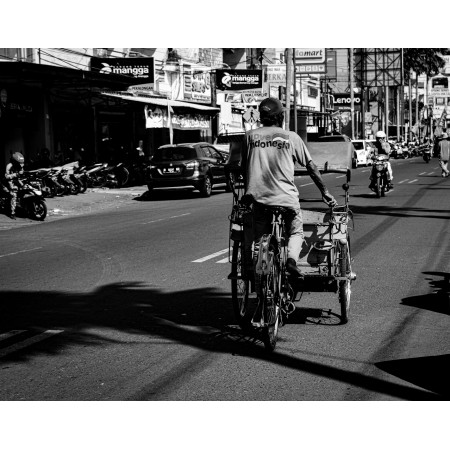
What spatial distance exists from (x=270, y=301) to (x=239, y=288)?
87 centimetres

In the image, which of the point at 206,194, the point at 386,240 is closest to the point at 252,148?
the point at 386,240

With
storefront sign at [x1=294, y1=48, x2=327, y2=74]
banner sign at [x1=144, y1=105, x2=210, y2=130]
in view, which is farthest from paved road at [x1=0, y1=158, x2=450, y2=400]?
storefront sign at [x1=294, y1=48, x2=327, y2=74]

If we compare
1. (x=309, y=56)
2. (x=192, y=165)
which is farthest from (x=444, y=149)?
(x=309, y=56)

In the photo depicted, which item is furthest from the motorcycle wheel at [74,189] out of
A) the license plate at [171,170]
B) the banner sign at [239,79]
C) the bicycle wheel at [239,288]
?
the bicycle wheel at [239,288]

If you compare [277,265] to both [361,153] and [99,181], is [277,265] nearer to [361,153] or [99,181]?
[99,181]

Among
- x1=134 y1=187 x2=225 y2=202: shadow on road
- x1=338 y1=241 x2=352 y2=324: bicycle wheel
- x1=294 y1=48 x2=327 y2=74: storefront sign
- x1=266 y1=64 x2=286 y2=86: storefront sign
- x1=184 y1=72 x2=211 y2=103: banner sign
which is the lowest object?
x1=134 y1=187 x2=225 y2=202: shadow on road

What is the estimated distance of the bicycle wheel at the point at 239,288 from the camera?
23.8 feet

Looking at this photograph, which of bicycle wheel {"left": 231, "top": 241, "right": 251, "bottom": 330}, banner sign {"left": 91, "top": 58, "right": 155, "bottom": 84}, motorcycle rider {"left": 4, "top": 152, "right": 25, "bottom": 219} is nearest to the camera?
bicycle wheel {"left": 231, "top": 241, "right": 251, "bottom": 330}

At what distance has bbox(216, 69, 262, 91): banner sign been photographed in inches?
1513

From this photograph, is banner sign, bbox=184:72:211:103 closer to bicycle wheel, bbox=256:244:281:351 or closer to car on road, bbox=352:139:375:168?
car on road, bbox=352:139:375:168

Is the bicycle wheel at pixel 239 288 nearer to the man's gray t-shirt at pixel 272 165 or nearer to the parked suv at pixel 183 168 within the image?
the man's gray t-shirt at pixel 272 165

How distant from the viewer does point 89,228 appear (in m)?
17.5

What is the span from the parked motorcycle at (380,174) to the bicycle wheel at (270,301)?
16777 millimetres

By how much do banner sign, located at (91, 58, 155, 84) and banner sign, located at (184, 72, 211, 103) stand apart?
332 inches
